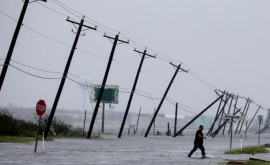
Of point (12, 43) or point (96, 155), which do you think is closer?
point (96, 155)

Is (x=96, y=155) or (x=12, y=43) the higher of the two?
(x=12, y=43)

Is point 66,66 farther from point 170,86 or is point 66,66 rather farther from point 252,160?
point 170,86

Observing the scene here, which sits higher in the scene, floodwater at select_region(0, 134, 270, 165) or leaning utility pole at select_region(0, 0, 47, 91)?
leaning utility pole at select_region(0, 0, 47, 91)

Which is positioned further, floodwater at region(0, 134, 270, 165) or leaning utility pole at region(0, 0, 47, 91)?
leaning utility pole at region(0, 0, 47, 91)

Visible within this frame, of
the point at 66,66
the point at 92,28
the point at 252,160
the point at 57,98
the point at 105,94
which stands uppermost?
the point at 105,94

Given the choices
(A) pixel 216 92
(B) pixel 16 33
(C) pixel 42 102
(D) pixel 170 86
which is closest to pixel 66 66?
(B) pixel 16 33

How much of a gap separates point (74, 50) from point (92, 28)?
2.74 metres

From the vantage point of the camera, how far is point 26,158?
72.7 ft

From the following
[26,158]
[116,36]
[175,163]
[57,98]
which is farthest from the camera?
[116,36]

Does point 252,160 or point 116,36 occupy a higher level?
point 116,36

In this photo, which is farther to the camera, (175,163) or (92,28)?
(92,28)

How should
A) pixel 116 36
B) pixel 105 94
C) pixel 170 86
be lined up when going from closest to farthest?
pixel 116 36 → pixel 170 86 → pixel 105 94

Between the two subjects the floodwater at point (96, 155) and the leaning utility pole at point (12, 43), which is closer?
the floodwater at point (96, 155)

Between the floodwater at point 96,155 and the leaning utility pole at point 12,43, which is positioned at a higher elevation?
the leaning utility pole at point 12,43
